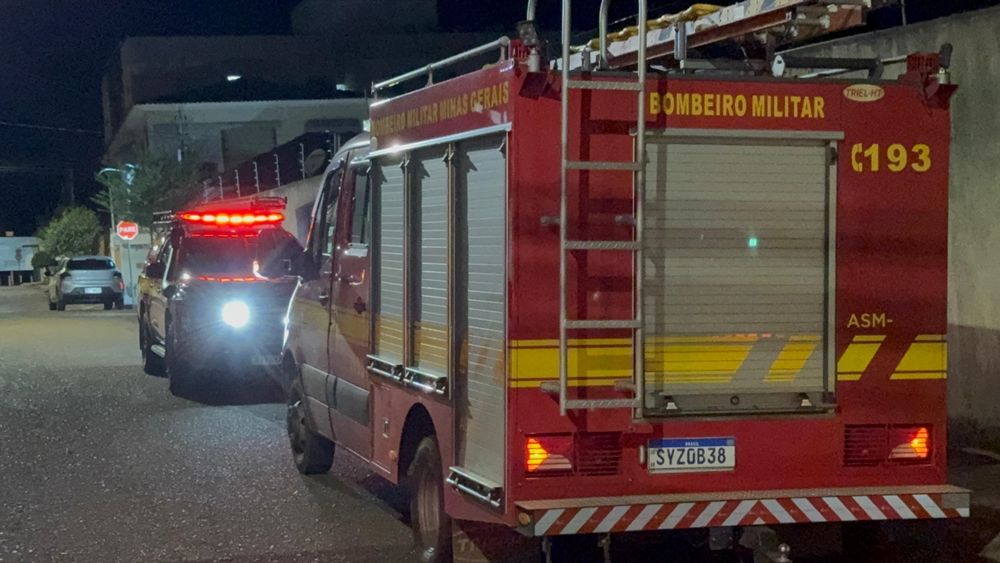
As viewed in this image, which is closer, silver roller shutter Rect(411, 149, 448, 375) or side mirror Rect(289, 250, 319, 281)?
silver roller shutter Rect(411, 149, 448, 375)

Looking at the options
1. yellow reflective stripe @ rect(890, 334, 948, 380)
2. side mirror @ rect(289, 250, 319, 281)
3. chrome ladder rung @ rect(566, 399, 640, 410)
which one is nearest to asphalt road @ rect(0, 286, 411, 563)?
side mirror @ rect(289, 250, 319, 281)

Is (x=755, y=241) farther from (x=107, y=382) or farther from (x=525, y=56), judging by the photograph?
(x=107, y=382)

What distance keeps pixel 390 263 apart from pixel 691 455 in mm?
2299

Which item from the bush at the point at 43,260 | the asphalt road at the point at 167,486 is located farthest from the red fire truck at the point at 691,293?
the bush at the point at 43,260

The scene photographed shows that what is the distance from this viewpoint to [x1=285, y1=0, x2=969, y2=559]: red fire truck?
595 centimetres

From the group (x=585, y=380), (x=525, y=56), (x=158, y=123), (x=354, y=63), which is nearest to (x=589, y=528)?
(x=585, y=380)

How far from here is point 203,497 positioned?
9664 millimetres

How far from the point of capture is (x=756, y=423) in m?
6.23

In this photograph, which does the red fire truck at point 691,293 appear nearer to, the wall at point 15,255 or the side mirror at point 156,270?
the side mirror at point 156,270

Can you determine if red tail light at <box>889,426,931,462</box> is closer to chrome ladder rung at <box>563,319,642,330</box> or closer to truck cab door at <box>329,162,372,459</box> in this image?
chrome ladder rung at <box>563,319,642,330</box>

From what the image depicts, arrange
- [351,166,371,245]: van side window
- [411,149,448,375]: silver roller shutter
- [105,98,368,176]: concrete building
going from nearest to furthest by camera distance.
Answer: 1. [411,149,448,375]: silver roller shutter
2. [351,166,371,245]: van side window
3. [105,98,368,176]: concrete building

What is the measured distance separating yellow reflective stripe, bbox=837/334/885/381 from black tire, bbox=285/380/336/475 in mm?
4711

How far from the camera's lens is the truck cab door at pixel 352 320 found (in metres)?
8.19

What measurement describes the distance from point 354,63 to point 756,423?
177ft
